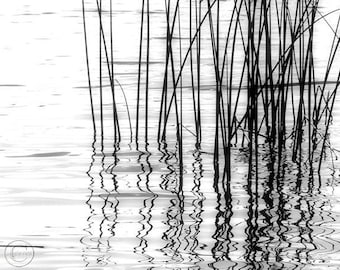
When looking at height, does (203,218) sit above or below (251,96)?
below

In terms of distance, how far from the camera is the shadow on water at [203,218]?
7.39 feet

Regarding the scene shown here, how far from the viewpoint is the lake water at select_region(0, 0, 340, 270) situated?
228cm

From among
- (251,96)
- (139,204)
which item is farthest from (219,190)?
(251,96)

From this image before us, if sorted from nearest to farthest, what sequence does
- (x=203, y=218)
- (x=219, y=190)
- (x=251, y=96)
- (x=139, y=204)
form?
(x=203, y=218)
(x=139, y=204)
(x=219, y=190)
(x=251, y=96)

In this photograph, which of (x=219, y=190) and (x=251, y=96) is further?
(x=251, y=96)

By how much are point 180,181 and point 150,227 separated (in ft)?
1.74

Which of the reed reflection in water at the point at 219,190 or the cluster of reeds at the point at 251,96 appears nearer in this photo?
the reed reflection in water at the point at 219,190

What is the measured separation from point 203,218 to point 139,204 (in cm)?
25

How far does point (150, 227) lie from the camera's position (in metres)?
2.53

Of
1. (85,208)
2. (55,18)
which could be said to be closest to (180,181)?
(85,208)

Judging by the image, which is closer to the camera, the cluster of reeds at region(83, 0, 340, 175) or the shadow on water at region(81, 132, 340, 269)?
the shadow on water at region(81, 132, 340, 269)

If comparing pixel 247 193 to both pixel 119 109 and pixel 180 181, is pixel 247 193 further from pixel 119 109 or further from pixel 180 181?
pixel 119 109

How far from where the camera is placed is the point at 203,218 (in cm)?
261

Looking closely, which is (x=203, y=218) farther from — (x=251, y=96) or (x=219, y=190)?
(x=251, y=96)
